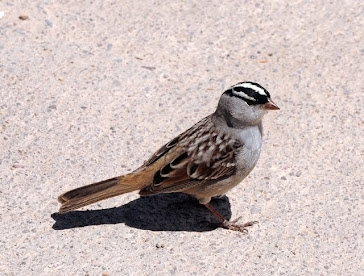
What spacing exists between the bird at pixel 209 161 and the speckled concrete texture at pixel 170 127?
36 centimetres

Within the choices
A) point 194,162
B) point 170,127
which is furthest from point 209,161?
point 170,127

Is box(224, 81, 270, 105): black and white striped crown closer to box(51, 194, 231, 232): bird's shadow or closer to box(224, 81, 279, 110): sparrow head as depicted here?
box(224, 81, 279, 110): sparrow head

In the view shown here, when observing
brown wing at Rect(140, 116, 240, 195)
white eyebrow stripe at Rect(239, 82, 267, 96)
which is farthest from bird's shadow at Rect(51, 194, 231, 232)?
white eyebrow stripe at Rect(239, 82, 267, 96)

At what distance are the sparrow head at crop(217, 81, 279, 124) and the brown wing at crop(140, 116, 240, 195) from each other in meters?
0.23

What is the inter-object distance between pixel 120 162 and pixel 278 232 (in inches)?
65.8

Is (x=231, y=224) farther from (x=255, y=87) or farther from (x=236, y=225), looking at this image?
(x=255, y=87)

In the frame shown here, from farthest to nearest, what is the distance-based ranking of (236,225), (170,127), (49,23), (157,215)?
1. (49,23)
2. (170,127)
3. (157,215)
4. (236,225)

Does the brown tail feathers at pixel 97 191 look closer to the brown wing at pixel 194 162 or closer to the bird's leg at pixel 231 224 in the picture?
the brown wing at pixel 194 162

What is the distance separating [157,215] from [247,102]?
4.31 ft

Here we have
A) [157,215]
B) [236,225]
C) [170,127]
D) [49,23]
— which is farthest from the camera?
[49,23]

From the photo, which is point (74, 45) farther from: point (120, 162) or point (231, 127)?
point (231, 127)

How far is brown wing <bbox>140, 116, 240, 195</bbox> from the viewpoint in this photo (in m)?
6.39

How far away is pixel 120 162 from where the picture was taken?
23.7 feet

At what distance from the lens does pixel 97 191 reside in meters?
6.45
